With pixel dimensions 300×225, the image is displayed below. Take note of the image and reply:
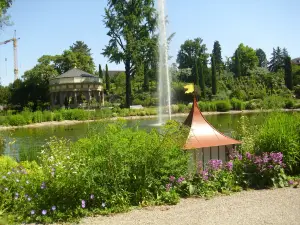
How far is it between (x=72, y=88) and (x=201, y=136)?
1428 inches

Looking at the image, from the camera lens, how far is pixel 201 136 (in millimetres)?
6570

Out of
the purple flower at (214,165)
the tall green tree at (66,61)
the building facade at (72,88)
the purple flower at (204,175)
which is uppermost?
the tall green tree at (66,61)

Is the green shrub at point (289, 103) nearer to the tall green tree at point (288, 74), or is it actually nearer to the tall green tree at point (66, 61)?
the tall green tree at point (288, 74)

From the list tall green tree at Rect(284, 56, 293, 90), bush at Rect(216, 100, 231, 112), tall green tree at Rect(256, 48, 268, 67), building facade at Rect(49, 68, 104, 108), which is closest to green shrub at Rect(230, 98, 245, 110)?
bush at Rect(216, 100, 231, 112)

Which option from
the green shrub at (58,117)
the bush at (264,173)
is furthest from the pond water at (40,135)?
the green shrub at (58,117)

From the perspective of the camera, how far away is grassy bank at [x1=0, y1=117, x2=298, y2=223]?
4.54m

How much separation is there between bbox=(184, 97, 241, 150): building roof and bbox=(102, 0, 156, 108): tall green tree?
3064 cm

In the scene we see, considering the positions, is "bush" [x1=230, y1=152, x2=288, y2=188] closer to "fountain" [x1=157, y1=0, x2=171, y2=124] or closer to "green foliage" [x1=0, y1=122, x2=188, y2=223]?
"green foliage" [x1=0, y1=122, x2=188, y2=223]

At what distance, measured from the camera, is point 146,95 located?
42625 millimetres

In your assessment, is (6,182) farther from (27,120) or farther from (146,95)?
(146,95)

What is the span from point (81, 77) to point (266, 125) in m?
36.9

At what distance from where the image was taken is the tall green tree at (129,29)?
3716 cm

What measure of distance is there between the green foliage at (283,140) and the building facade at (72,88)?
3516 cm

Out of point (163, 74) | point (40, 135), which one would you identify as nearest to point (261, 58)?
point (163, 74)
